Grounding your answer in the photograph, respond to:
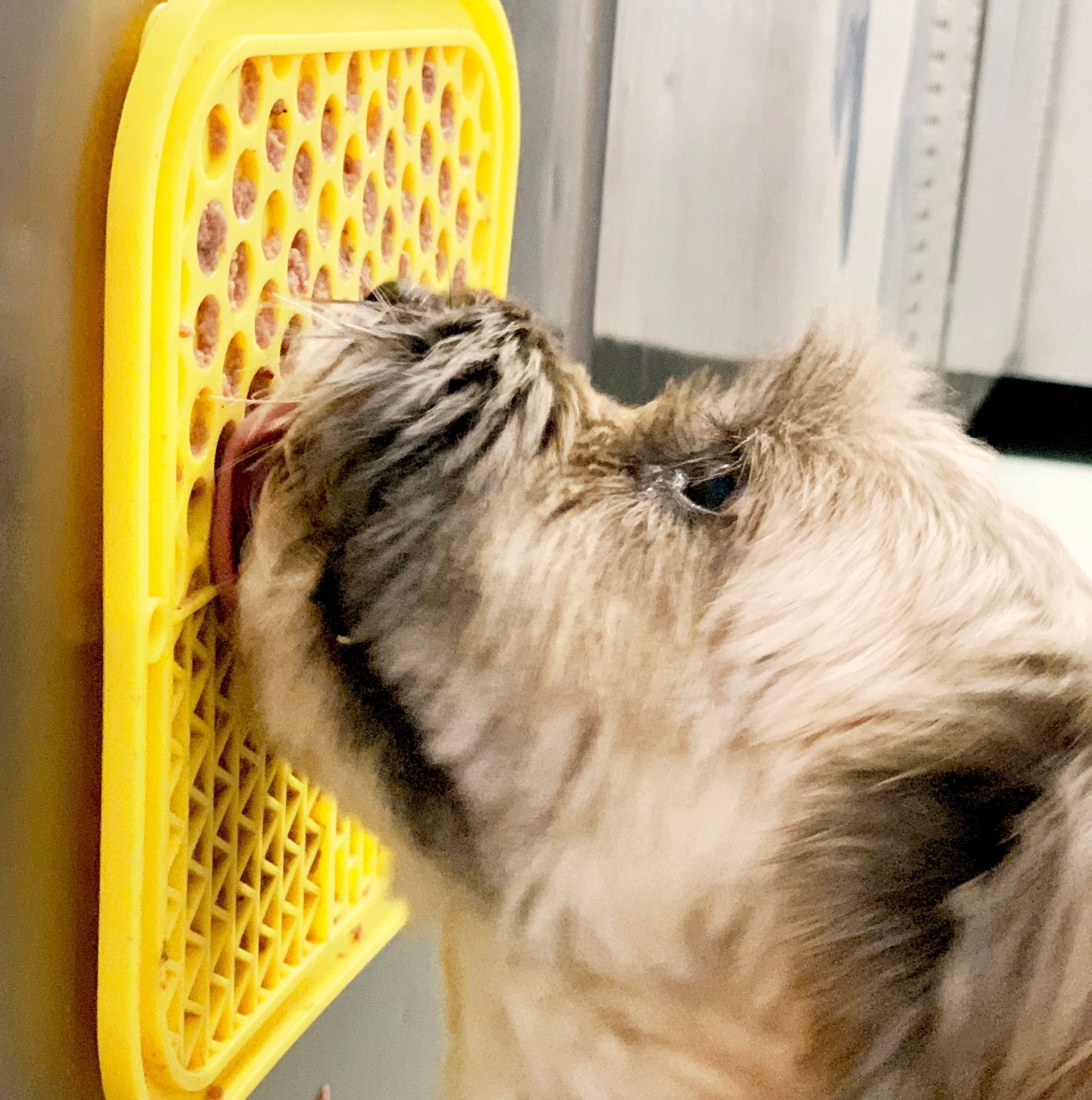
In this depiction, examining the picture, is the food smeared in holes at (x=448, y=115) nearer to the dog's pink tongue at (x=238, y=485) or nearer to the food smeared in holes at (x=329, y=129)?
the food smeared in holes at (x=329, y=129)

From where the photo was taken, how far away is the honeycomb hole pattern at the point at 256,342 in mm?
658

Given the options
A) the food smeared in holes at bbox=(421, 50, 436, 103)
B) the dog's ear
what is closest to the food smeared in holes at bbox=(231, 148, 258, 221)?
the food smeared in holes at bbox=(421, 50, 436, 103)

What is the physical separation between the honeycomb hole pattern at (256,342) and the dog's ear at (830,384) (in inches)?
10.4

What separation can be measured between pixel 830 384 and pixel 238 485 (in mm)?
370

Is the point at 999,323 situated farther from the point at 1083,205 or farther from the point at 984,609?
the point at 984,609

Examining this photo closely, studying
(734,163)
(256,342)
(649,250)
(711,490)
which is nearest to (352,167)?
(256,342)

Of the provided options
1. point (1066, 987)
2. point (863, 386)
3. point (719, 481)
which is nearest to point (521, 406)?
point (719, 481)

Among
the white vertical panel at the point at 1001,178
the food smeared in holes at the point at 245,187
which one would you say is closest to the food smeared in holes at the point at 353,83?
the food smeared in holes at the point at 245,187

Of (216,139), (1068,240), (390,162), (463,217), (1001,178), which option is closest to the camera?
(216,139)

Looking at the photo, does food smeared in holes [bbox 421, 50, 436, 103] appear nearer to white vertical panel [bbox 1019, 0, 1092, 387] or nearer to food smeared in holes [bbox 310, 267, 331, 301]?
food smeared in holes [bbox 310, 267, 331, 301]

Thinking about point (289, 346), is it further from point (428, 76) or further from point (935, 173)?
point (935, 173)

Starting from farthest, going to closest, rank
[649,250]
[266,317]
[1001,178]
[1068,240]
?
[1068,240]
[1001,178]
[649,250]
[266,317]

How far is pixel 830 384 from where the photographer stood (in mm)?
817

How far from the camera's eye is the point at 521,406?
745mm
